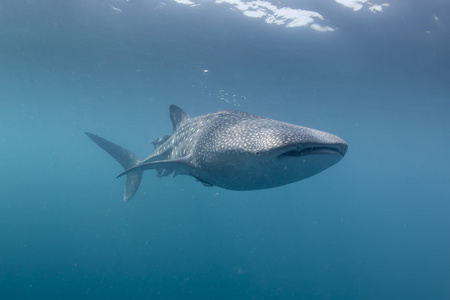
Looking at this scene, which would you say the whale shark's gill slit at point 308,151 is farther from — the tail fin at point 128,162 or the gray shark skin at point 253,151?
the tail fin at point 128,162

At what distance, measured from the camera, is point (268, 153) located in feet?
9.61

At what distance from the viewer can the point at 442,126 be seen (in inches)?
1128

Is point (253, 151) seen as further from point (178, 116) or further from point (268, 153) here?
point (178, 116)

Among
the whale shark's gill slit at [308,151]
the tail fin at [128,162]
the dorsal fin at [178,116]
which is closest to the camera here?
the whale shark's gill slit at [308,151]

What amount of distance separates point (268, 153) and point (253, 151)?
201 millimetres

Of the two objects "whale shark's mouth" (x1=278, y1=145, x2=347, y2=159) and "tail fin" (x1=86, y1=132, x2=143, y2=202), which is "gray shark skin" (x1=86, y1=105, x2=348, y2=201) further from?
"tail fin" (x1=86, y1=132, x2=143, y2=202)

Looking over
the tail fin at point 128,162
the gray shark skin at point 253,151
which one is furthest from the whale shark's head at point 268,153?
the tail fin at point 128,162

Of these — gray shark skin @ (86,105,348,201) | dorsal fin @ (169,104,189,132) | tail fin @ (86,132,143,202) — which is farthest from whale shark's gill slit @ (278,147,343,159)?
tail fin @ (86,132,143,202)

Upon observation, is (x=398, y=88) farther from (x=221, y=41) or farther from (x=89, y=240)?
(x=89, y=240)

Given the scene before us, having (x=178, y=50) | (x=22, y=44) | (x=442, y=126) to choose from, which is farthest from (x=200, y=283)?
(x=442, y=126)

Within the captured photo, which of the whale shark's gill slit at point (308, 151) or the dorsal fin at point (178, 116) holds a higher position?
the dorsal fin at point (178, 116)

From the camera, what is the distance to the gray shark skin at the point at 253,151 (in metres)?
2.91

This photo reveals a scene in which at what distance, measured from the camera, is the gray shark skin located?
115 inches

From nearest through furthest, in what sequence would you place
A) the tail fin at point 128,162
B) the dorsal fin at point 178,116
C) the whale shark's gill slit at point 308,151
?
the whale shark's gill slit at point 308,151
the dorsal fin at point 178,116
the tail fin at point 128,162
